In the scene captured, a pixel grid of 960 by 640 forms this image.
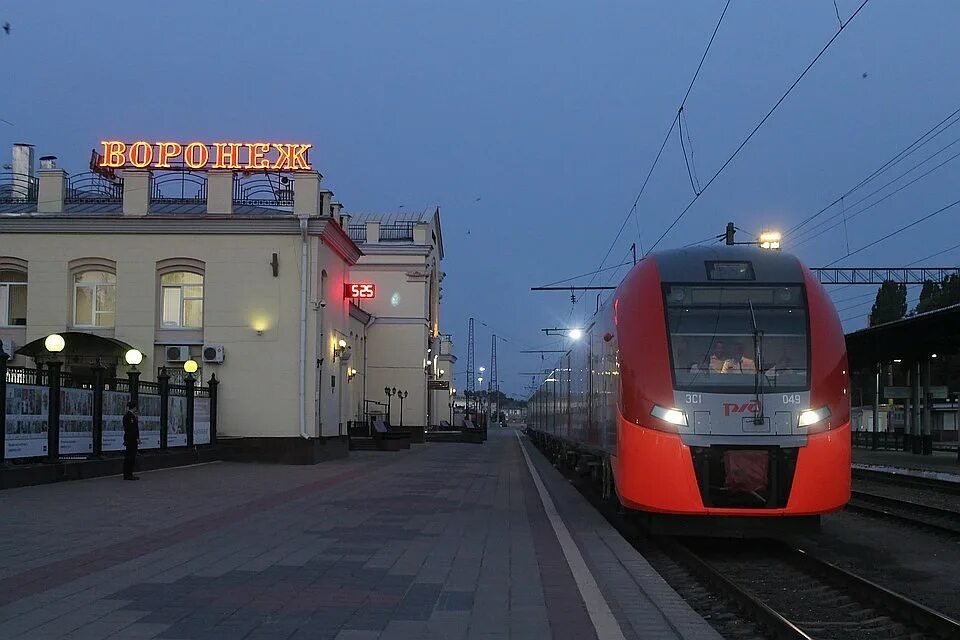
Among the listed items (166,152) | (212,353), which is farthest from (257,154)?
(212,353)

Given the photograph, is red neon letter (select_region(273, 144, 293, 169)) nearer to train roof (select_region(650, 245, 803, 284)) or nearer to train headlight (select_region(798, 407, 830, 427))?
train roof (select_region(650, 245, 803, 284))

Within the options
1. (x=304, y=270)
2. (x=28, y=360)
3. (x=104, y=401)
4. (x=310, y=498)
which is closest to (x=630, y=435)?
(x=310, y=498)

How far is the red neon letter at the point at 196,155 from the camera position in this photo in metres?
30.2

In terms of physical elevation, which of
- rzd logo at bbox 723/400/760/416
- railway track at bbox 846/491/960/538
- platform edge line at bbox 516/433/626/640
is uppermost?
rzd logo at bbox 723/400/760/416

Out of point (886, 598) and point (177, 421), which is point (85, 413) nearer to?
point (177, 421)

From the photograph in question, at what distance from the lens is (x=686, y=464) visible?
10.4 metres

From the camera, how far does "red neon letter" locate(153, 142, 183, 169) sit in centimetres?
3034

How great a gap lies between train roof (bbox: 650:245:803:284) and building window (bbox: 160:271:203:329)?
19242 mm

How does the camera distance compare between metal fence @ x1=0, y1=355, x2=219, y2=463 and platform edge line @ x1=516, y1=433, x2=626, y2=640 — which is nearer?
platform edge line @ x1=516, y1=433, x2=626, y2=640

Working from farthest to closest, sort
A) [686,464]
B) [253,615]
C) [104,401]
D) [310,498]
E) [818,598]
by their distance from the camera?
1. [104,401]
2. [310,498]
3. [686,464]
4. [818,598]
5. [253,615]

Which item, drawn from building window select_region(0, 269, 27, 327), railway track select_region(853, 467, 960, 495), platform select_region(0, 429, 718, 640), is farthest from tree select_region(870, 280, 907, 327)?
platform select_region(0, 429, 718, 640)

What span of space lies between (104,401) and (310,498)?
5.94 meters

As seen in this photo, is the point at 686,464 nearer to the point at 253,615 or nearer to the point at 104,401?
the point at 253,615

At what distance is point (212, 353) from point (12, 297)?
6334 millimetres
